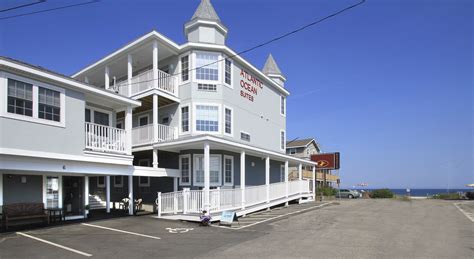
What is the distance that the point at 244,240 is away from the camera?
10.6 metres

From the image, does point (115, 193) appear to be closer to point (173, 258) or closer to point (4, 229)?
point (4, 229)

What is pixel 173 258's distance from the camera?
8102mm

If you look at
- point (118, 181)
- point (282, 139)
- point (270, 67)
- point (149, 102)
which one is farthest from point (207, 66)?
point (282, 139)

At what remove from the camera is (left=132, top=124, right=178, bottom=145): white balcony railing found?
18344 millimetres

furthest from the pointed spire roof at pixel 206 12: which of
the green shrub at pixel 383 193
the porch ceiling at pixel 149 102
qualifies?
the green shrub at pixel 383 193

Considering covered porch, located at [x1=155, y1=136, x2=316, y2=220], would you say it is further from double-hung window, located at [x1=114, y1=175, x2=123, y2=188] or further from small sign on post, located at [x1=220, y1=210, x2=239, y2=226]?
double-hung window, located at [x1=114, y1=175, x2=123, y2=188]

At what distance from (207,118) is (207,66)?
3.11m

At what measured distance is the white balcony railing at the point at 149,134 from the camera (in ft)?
60.2

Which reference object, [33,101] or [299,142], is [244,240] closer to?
[33,101]

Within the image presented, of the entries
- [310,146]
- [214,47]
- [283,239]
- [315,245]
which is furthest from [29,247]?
Result: [310,146]

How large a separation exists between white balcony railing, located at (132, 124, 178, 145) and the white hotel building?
2.4 inches

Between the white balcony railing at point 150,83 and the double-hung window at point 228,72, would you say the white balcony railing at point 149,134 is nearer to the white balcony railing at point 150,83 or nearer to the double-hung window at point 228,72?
the white balcony railing at point 150,83

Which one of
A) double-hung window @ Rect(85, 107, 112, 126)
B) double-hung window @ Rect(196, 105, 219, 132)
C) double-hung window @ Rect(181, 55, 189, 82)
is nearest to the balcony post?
double-hung window @ Rect(196, 105, 219, 132)

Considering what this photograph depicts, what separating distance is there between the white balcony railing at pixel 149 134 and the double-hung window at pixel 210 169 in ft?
6.85
